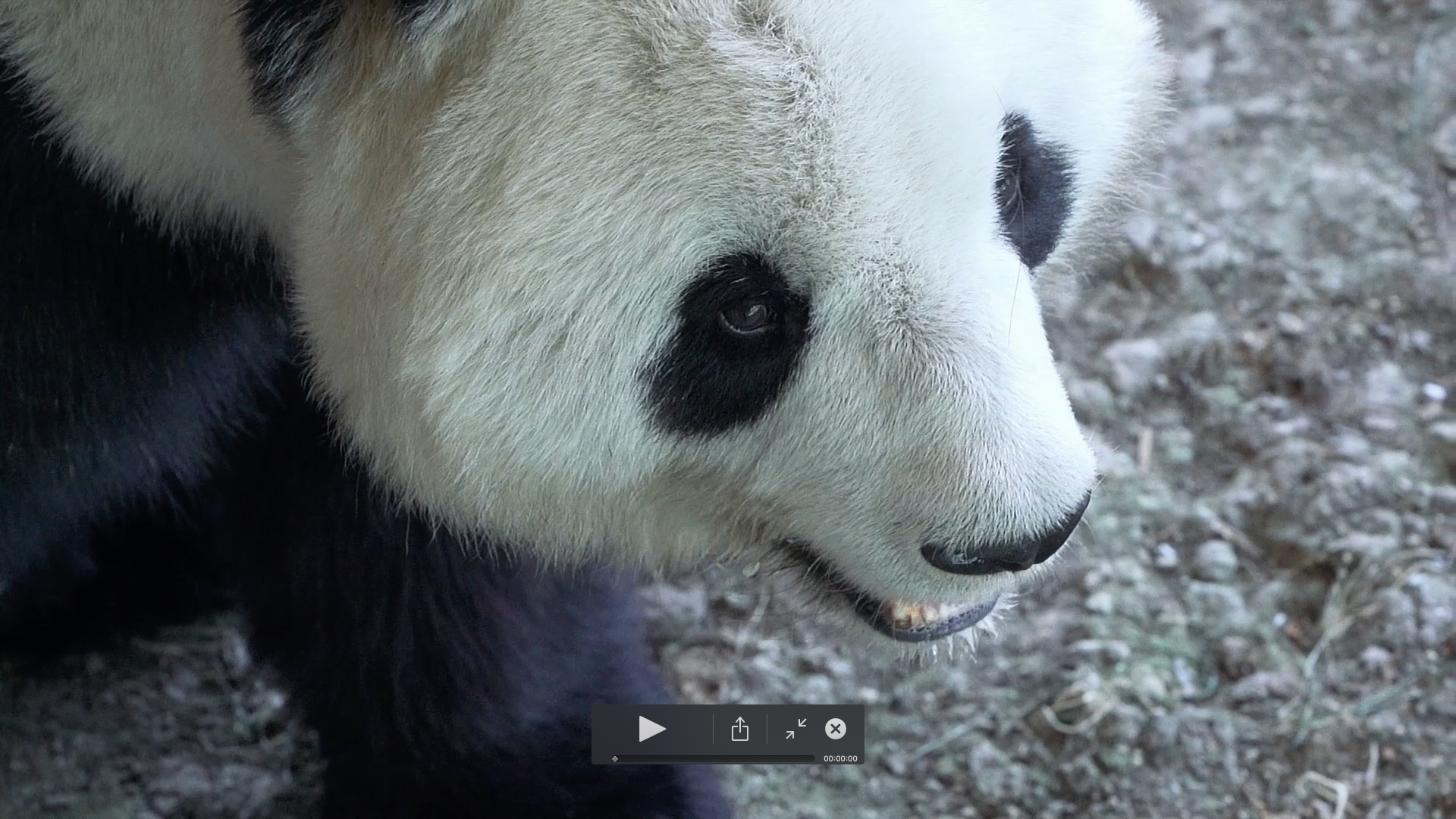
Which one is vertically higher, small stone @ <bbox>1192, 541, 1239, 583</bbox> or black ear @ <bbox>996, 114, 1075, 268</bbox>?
black ear @ <bbox>996, 114, 1075, 268</bbox>

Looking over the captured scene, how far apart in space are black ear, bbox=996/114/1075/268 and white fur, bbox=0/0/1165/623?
0.02 metres

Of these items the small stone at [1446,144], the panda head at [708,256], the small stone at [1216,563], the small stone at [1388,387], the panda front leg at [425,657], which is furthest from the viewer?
the small stone at [1446,144]

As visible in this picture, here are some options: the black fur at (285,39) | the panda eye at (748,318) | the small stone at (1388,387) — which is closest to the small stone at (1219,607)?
the small stone at (1388,387)

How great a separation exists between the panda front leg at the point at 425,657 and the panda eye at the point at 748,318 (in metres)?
0.56

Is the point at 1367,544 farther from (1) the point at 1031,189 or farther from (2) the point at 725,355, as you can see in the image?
(2) the point at 725,355

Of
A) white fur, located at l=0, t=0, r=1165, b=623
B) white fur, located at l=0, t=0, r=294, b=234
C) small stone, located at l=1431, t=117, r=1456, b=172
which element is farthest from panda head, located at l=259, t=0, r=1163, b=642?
small stone, located at l=1431, t=117, r=1456, b=172

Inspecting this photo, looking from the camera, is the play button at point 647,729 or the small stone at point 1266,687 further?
the small stone at point 1266,687

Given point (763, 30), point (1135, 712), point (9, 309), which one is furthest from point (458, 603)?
point (1135, 712)

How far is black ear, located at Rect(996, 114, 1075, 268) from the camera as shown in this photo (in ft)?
4.09

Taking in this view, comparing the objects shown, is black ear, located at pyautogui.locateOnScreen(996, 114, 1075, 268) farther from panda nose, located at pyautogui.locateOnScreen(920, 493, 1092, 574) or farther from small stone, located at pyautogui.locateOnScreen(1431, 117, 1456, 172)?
small stone, located at pyautogui.locateOnScreen(1431, 117, 1456, 172)

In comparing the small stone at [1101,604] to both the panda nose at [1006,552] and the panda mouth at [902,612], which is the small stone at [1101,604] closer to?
the panda mouth at [902,612]

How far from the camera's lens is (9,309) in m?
1.45

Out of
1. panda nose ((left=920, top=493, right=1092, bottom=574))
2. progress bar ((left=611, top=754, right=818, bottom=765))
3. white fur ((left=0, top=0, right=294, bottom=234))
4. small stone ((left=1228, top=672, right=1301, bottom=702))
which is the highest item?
white fur ((left=0, top=0, right=294, bottom=234))

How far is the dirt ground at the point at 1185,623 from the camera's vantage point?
1952mm
